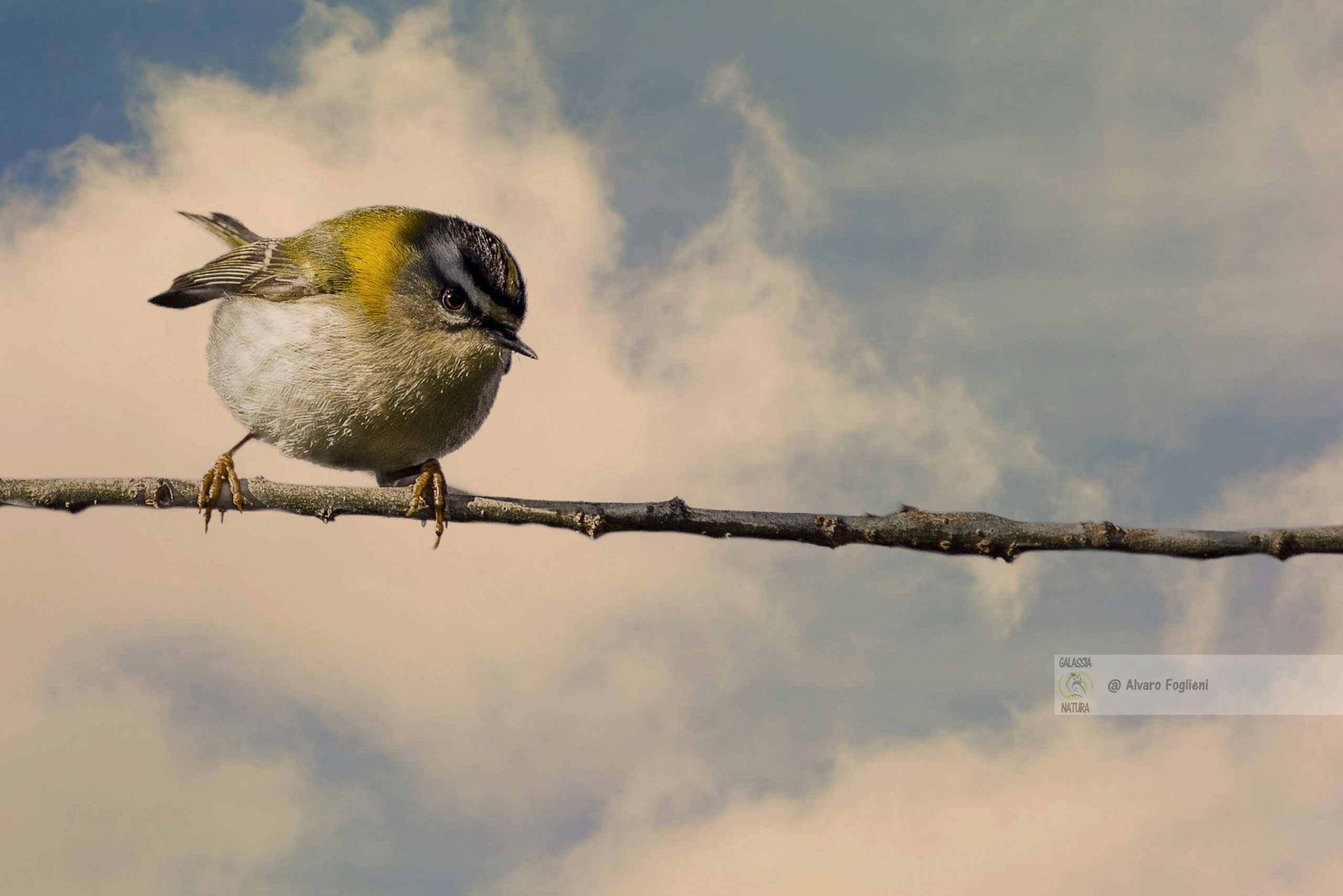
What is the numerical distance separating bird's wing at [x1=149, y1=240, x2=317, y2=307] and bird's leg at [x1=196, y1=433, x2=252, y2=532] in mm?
1130

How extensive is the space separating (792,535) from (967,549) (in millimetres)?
887

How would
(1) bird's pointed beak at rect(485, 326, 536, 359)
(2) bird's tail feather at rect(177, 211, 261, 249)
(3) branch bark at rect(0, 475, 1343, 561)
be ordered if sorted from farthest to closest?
(2) bird's tail feather at rect(177, 211, 261, 249) < (1) bird's pointed beak at rect(485, 326, 536, 359) < (3) branch bark at rect(0, 475, 1343, 561)

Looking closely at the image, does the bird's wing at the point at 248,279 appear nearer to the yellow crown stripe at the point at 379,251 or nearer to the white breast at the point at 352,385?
the white breast at the point at 352,385

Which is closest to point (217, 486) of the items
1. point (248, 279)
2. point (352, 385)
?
point (352, 385)

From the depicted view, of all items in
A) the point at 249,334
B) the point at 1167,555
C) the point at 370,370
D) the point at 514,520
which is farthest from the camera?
the point at 249,334

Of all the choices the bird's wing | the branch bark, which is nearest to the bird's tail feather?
the bird's wing

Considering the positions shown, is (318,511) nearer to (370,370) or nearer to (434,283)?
(370,370)

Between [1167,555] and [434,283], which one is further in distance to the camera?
[434,283]

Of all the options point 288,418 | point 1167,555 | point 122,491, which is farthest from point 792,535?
point 122,491

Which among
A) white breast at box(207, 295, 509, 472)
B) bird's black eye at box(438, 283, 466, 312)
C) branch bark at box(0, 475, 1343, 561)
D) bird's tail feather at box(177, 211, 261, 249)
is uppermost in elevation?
bird's tail feather at box(177, 211, 261, 249)

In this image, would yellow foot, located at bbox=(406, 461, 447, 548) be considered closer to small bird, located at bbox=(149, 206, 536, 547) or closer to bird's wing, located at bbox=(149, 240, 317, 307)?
small bird, located at bbox=(149, 206, 536, 547)

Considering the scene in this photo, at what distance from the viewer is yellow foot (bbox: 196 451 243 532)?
240 inches

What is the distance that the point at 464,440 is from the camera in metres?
6.58

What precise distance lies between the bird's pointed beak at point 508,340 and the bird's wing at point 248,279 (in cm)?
124
